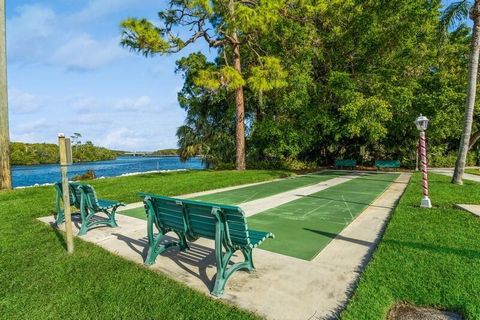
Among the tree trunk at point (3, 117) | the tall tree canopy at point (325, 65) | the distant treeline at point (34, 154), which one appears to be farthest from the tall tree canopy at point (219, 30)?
the distant treeline at point (34, 154)

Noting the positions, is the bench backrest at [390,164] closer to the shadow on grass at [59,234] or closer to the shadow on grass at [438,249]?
the shadow on grass at [438,249]

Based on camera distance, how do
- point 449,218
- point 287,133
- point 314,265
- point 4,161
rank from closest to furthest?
1. point 314,265
2. point 449,218
3. point 4,161
4. point 287,133

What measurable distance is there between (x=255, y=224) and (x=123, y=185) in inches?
272

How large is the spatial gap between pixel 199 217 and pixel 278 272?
1.24 meters

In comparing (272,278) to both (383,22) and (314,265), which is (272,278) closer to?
(314,265)

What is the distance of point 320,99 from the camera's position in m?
18.2

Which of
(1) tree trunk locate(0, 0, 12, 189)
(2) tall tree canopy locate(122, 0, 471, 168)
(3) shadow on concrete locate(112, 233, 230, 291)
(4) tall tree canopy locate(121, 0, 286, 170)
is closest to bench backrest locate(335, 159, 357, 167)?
(2) tall tree canopy locate(122, 0, 471, 168)

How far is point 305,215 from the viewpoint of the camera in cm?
682

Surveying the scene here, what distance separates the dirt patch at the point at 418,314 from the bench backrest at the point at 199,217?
1569 mm

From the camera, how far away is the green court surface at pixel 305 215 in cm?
486

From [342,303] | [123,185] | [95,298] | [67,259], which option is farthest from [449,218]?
[123,185]

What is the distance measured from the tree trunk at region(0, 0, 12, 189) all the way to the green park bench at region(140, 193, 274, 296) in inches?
395

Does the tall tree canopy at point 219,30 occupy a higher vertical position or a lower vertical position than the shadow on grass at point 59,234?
higher

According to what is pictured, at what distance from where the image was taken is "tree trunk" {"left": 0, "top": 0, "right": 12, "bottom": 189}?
10852 millimetres
